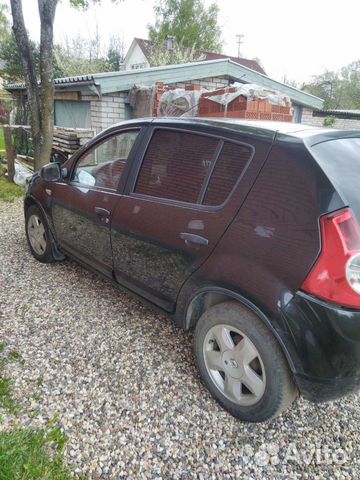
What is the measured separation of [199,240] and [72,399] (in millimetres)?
1325

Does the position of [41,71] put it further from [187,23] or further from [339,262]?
[187,23]

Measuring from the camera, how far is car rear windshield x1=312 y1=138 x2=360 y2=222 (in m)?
1.59

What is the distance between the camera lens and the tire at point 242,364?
1.79 metres

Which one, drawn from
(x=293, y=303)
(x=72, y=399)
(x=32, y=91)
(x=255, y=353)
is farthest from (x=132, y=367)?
(x=32, y=91)

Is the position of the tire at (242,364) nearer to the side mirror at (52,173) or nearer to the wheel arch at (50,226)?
the side mirror at (52,173)

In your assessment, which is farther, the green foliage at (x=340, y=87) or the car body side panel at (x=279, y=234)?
the green foliage at (x=340, y=87)

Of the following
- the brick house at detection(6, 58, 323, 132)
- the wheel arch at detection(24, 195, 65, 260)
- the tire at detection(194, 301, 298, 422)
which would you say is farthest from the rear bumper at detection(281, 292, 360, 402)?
the brick house at detection(6, 58, 323, 132)

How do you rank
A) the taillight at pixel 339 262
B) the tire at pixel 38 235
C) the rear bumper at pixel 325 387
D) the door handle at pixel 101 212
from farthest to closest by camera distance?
1. the tire at pixel 38 235
2. the door handle at pixel 101 212
3. the rear bumper at pixel 325 387
4. the taillight at pixel 339 262

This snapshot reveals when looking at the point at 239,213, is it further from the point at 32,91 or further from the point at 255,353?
the point at 32,91

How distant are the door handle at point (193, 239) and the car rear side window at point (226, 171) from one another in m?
0.22

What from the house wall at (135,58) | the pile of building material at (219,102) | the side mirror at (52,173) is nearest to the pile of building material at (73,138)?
the pile of building material at (219,102)

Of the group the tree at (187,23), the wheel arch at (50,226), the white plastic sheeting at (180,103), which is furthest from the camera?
the tree at (187,23)

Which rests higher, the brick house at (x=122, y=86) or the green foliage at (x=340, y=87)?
the green foliage at (x=340, y=87)

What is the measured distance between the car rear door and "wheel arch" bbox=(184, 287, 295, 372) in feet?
0.53
